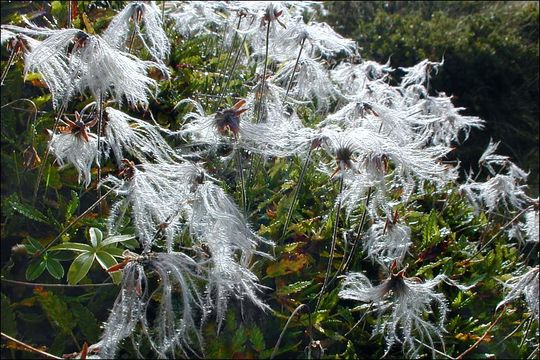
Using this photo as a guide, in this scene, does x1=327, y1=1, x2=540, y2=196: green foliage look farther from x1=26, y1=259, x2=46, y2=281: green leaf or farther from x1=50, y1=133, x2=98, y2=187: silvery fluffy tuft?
x1=26, y1=259, x2=46, y2=281: green leaf

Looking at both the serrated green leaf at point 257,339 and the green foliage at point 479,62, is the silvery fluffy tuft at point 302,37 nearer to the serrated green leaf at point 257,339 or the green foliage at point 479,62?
the serrated green leaf at point 257,339

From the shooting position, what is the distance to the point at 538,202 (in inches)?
121

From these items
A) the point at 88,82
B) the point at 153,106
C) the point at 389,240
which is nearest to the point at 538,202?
the point at 389,240

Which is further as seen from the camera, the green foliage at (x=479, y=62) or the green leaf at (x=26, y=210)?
the green foliage at (x=479, y=62)

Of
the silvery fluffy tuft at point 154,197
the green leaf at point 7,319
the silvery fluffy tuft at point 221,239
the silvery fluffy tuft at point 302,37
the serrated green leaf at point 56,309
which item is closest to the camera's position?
the silvery fluffy tuft at point 221,239

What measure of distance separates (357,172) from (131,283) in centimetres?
83

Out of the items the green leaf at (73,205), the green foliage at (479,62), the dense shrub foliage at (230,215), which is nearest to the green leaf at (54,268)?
the dense shrub foliage at (230,215)

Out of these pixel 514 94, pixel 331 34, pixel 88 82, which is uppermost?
pixel 88 82

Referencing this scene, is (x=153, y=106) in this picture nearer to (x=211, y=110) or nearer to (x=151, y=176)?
(x=211, y=110)

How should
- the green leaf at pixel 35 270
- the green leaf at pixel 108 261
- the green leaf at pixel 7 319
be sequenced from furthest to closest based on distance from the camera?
1. the green leaf at pixel 7 319
2. the green leaf at pixel 35 270
3. the green leaf at pixel 108 261

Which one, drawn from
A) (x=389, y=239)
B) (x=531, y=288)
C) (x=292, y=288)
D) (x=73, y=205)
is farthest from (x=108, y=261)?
(x=531, y=288)

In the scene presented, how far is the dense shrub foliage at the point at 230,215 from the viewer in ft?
6.79

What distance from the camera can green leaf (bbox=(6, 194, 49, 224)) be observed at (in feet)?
8.29

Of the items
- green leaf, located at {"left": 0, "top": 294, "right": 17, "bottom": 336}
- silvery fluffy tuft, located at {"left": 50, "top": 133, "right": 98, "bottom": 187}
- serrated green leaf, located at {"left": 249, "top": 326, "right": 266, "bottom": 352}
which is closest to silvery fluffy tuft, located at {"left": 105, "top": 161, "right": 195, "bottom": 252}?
silvery fluffy tuft, located at {"left": 50, "top": 133, "right": 98, "bottom": 187}
